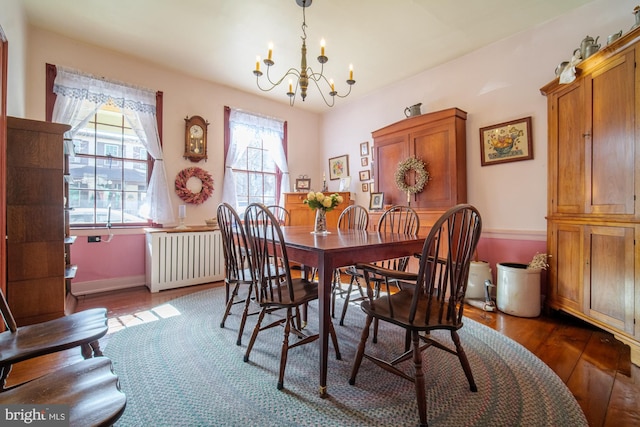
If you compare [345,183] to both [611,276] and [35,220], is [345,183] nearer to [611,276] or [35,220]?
[611,276]

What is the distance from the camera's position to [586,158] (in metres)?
2.16

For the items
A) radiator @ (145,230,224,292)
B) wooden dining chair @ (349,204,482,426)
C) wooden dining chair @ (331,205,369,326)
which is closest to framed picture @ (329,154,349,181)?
wooden dining chair @ (331,205,369,326)

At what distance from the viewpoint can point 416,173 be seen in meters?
3.45

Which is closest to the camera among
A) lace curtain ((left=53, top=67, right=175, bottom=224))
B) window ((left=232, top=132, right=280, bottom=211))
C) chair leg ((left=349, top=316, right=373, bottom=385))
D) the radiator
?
chair leg ((left=349, top=316, right=373, bottom=385))

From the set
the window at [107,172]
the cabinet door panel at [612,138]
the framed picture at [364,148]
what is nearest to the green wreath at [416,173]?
the framed picture at [364,148]

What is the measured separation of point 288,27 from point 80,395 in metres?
3.15

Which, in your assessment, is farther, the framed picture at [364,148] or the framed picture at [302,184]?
the framed picture at [302,184]

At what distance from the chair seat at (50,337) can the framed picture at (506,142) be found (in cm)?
366

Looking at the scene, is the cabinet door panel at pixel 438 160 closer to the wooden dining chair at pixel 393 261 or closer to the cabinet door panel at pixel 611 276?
the wooden dining chair at pixel 393 261

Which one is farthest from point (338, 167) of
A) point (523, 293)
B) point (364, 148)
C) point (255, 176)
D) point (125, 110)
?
point (523, 293)

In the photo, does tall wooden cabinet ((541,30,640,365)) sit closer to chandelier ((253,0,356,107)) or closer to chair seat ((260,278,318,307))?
chandelier ((253,0,356,107))

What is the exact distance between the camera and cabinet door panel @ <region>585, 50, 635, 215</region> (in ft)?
6.02

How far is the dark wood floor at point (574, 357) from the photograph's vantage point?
1375 mm

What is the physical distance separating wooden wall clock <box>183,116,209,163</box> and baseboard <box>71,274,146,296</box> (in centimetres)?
173
